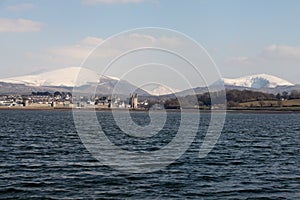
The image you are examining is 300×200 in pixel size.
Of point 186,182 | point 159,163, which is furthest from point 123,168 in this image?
point 186,182

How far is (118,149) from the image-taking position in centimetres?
6247

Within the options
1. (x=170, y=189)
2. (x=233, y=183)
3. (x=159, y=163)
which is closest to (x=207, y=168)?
(x=159, y=163)

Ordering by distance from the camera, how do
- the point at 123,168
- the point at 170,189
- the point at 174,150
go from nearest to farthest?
1. the point at 170,189
2. the point at 123,168
3. the point at 174,150

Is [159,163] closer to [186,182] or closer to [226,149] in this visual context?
[186,182]

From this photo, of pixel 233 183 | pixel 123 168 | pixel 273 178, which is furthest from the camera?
pixel 123 168

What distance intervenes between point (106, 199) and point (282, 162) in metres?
26.0

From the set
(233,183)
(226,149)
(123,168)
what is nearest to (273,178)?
(233,183)

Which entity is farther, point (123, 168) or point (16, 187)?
point (123, 168)

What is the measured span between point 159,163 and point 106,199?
686 inches

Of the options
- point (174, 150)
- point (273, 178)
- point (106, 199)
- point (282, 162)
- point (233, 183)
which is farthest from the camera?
point (174, 150)

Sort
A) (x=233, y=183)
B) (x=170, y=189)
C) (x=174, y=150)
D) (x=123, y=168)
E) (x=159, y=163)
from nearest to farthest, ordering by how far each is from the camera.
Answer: (x=170, y=189), (x=233, y=183), (x=123, y=168), (x=159, y=163), (x=174, y=150)

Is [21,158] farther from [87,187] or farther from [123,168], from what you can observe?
[87,187]

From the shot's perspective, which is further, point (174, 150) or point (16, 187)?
point (174, 150)

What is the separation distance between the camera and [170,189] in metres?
34.9
